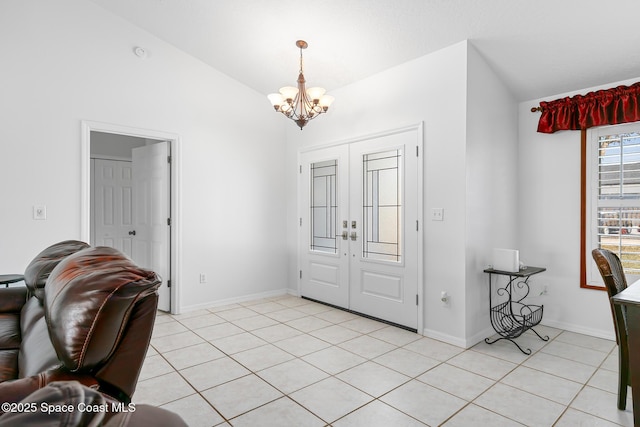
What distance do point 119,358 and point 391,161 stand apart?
3.31 metres

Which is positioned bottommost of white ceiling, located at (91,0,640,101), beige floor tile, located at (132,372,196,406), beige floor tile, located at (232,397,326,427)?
beige floor tile, located at (232,397,326,427)

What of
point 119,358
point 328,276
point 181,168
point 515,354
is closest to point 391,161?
point 328,276

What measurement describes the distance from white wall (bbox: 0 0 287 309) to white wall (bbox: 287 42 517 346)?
2.00 meters

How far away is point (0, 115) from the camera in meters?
3.22

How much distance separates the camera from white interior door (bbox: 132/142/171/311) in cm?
439

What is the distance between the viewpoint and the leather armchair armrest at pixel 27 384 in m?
0.78

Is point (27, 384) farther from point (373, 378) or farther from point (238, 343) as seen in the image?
point (238, 343)

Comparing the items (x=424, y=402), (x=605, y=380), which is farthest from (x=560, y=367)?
(x=424, y=402)

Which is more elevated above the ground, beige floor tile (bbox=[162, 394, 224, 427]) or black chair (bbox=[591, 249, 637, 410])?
black chair (bbox=[591, 249, 637, 410])

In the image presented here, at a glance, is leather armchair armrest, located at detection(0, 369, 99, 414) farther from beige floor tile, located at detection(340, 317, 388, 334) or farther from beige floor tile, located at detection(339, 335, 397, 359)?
beige floor tile, located at detection(340, 317, 388, 334)

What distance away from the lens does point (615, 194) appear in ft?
11.4

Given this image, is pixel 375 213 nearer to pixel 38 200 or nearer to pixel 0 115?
pixel 38 200

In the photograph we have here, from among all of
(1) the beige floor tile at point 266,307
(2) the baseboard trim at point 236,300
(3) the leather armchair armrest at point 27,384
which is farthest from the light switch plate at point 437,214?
(3) the leather armchair armrest at point 27,384

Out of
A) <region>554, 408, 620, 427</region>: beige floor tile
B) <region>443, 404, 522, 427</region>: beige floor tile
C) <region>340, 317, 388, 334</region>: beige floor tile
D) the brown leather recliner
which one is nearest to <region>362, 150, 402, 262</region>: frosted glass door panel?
<region>340, 317, 388, 334</region>: beige floor tile
